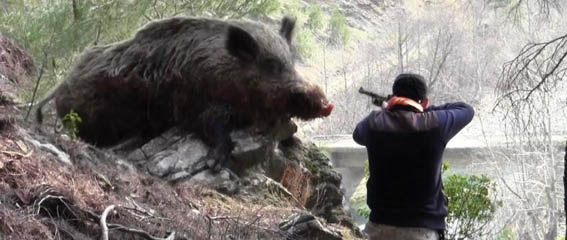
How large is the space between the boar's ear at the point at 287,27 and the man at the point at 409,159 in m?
1.47

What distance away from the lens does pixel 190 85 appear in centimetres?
350

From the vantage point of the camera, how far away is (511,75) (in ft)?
8.97

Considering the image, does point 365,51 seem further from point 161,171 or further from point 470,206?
point 161,171

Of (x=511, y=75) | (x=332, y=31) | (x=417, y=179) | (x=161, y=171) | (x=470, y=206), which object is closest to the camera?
(x=417, y=179)

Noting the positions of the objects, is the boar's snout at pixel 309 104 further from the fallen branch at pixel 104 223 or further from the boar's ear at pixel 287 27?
the fallen branch at pixel 104 223

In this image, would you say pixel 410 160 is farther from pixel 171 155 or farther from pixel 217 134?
pixel 171 155

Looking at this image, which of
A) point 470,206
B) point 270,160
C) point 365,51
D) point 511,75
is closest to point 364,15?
point 365,51

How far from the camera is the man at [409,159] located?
7.66ft

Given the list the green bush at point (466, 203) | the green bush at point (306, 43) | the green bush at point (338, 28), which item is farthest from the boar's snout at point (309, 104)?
the green bush at point (338, 28)

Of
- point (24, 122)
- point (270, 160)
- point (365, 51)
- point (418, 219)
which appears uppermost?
point (24, 122)

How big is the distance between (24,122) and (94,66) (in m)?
0.87

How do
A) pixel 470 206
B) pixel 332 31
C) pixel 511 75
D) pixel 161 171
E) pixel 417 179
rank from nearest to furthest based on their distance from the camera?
pixel 417 179 → pixel 511 75 → pixel 161 171 → pixel 470 206 → pixel 332 31

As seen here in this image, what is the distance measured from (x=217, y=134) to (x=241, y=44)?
1.54 ft

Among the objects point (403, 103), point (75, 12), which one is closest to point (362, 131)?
point (403, 103)
